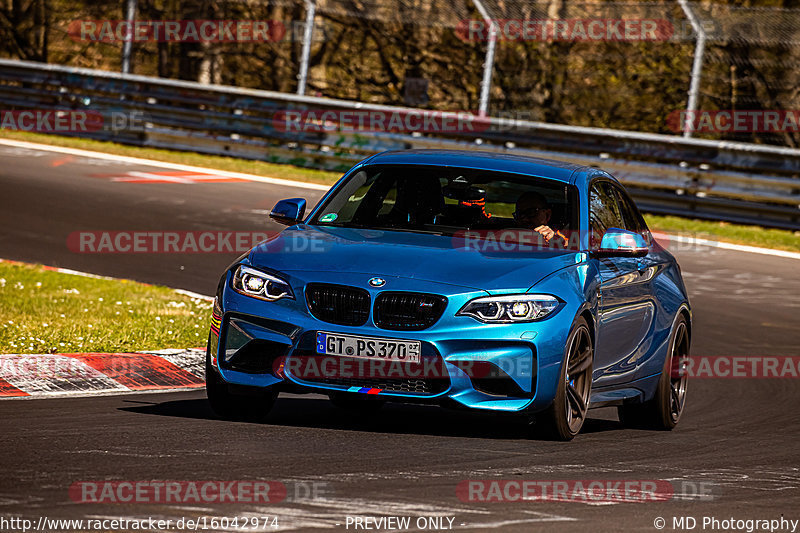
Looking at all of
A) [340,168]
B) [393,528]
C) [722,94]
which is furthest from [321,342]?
[722,94]

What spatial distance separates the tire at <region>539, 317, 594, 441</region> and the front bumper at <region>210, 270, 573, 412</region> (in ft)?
0.29

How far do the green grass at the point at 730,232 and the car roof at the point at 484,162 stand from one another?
9739mm

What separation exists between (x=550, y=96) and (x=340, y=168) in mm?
5031

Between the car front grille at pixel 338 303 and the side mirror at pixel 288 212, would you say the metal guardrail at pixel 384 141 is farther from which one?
the car front grille at pixel 338 303

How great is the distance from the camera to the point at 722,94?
79.8 ft

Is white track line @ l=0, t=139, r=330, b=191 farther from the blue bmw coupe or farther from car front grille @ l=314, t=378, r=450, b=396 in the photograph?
car front grille @ l=314, t=378, r=450, b=396

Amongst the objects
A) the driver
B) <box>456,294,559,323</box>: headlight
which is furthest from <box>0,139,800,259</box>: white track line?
<box>456,294,559,323</box>: headlight

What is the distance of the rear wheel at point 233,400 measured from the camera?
7305 mm

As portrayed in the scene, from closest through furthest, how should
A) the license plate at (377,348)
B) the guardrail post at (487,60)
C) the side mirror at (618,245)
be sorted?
A: the license plate at (377,348)
the side mirror at (618,245)
the guardrail post at (487,60)

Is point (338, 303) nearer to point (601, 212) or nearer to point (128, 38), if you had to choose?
point (601, 212)

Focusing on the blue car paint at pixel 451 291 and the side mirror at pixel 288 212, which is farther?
the side mirror at pixel 288 212

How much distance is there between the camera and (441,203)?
8258mm

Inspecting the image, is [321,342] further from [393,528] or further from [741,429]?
[741,429]

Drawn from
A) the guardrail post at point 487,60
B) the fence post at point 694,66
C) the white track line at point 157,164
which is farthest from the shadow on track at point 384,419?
the guardrail post at point 487,60
